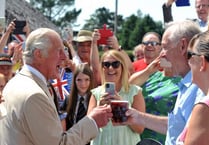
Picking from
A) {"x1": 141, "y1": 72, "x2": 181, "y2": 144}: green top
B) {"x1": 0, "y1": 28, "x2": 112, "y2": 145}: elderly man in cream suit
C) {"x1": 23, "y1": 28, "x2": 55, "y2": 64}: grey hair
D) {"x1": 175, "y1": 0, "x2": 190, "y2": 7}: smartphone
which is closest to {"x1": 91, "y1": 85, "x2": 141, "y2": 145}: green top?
{"x1": 141, "y1": 72, "x2": 181, "y2": 144}: green top

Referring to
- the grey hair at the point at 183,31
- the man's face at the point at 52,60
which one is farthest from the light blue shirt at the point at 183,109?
the man's face at the point at 52,60

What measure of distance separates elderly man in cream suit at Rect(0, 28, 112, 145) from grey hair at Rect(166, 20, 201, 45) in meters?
0.76

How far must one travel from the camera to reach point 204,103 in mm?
2711

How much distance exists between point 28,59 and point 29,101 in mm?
384

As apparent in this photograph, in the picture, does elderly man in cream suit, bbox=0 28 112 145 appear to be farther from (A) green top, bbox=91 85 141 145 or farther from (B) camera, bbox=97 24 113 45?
(B) camera, bbox=97 24 113 45

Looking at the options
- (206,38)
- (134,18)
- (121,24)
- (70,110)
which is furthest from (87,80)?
(121,24)

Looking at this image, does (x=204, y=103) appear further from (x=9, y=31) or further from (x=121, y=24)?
(x=121, y=24)

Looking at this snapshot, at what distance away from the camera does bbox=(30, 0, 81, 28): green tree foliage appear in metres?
98.5

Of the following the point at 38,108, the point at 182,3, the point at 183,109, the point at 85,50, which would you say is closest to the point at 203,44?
the point at 183,109

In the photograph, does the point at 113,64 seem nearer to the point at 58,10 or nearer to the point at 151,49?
the point at 151,49

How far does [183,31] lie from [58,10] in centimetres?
9915

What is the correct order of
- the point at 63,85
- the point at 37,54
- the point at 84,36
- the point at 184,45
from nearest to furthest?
1. the point at 184,45
2. the point at 37,54
3. the point at 63,85
4. the point at 84,36

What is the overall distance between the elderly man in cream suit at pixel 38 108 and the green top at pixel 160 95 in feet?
3.75

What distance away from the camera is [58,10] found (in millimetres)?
101625
